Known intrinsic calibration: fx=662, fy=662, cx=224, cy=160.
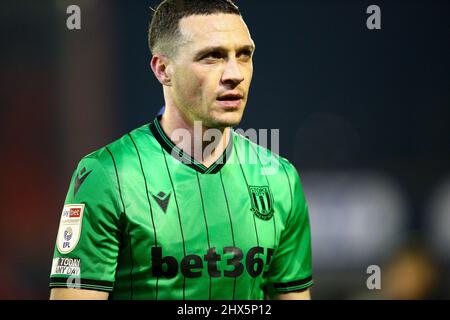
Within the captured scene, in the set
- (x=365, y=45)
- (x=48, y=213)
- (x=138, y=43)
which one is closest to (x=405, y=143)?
(x=365, y=45)

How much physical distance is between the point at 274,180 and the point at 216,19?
0.79 metres

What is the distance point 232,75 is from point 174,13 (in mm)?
406

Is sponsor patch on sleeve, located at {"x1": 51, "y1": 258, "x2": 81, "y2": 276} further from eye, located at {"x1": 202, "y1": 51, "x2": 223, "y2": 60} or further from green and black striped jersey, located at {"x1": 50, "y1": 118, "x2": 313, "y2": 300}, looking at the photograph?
eye, located at {"x1": 202, "y1": 51, "x2": 223, "y2": 60}

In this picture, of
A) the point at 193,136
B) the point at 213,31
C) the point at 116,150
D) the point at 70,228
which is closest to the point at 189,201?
the point at 193,136

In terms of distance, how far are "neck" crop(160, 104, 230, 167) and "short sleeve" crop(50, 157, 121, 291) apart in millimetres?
394

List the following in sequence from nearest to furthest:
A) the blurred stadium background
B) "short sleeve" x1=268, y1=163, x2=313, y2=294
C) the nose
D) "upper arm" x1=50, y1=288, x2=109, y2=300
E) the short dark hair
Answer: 1. "upper arm" x1=50, y1=288, x2=109, y2=300
2. the nose
3. the short dark hair
4. "short sleeve" x1=268, y1=163, x2=313, y2=294
5. the blurred stadium background

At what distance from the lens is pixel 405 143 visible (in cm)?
642

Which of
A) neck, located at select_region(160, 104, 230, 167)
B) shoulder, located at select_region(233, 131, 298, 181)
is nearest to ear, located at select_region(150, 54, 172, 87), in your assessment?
neck, located at select_region(160, 104, 230, 167)

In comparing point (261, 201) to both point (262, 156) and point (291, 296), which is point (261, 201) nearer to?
point (262, 156)

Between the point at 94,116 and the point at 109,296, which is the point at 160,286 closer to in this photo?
the point at 109,296

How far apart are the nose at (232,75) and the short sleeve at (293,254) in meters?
0.59

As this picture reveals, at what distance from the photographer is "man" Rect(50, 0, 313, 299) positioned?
2.72 m

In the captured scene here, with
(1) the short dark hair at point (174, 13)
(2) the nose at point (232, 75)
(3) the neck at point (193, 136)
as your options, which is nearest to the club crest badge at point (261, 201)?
(3) the neck at point (193, 136)

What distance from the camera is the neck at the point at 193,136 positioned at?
116 inches
